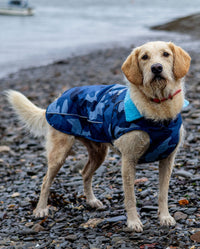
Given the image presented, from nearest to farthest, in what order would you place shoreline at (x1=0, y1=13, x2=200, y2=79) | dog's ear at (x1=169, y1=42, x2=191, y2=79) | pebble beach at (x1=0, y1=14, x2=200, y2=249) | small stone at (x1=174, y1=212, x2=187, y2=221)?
dog's ear at (x1=169, y1=42, x2=191, y2=79), pebble beach at (x1=0, y1=14, x2=200, y2=249), small stone at (x1=174, y1=212, x2=187, y2=221), shoreline at (x1=0, y1=13, x2=200, y2=79)

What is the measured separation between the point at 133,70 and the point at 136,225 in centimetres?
162

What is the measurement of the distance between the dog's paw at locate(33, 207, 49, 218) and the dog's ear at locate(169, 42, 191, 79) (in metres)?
2.32

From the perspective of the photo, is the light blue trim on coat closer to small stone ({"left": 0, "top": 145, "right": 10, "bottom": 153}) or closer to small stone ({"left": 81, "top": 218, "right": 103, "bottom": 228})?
small stone ({"left": 81, "top": 218, "right": 103, "bottom": 228})

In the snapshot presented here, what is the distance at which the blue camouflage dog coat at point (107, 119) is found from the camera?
3927 millimetres

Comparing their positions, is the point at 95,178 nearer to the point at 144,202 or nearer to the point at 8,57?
the point at 144,202

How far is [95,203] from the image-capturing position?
16.4ft

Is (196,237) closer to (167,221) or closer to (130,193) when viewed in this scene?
(167,221)

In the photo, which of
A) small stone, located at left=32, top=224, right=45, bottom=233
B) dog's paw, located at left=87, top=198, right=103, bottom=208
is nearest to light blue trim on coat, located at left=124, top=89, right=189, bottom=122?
dog's paw, located at left=87, top=198, right=103, bottom=208

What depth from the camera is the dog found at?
391cm

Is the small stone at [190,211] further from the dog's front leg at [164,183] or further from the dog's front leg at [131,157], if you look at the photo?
the dog's front leg at [131,157]

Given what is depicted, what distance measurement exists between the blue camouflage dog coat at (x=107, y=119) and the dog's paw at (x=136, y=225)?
646 millimetres

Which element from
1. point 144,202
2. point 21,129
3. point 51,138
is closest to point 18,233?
point 51,138

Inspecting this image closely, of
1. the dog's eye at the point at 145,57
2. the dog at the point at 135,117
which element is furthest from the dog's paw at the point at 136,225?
the dog's eye at the point at 145,57

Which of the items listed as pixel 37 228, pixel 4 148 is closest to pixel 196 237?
pixel 37 228
